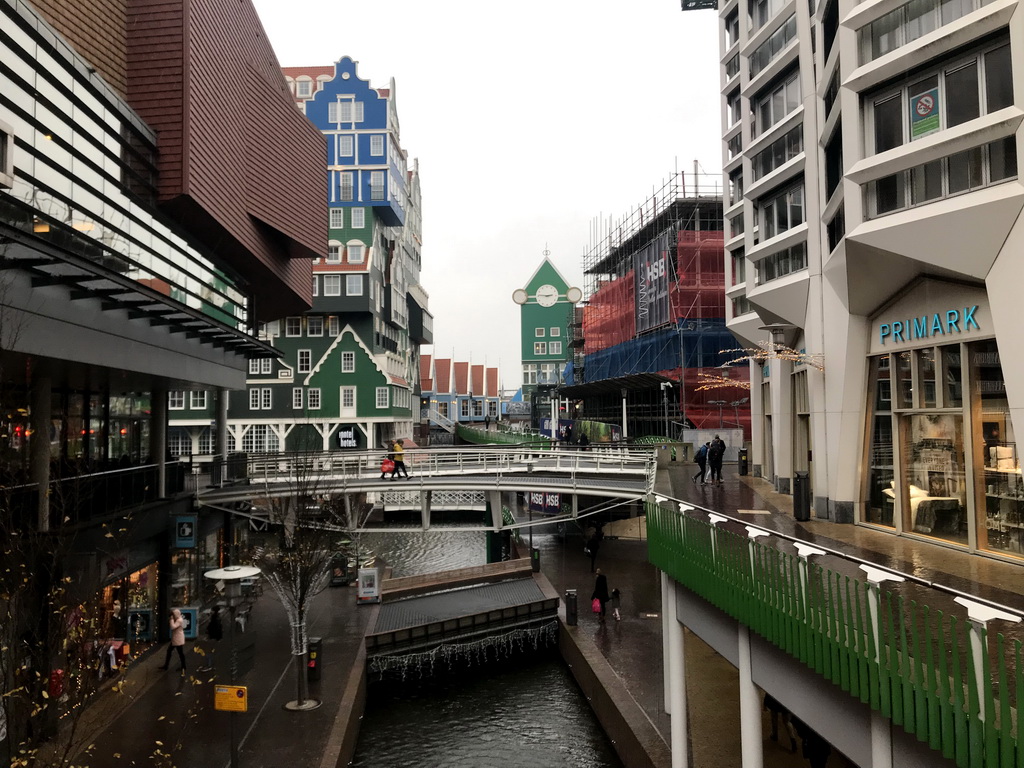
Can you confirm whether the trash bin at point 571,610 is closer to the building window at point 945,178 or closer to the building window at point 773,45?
the building window at point 945,178

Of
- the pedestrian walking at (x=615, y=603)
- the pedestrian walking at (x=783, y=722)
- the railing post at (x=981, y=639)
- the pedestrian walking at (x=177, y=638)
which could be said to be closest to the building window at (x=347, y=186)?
the pedestrian walking at (x=615, y=603)

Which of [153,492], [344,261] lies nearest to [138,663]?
[153,492]

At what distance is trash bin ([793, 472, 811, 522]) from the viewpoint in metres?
16.0

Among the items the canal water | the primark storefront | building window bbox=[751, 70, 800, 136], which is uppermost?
building window bbox=[751, 70, 800, 136]

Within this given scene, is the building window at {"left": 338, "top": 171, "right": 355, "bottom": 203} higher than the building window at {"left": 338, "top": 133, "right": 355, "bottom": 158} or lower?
lower

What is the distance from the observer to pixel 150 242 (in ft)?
61.1

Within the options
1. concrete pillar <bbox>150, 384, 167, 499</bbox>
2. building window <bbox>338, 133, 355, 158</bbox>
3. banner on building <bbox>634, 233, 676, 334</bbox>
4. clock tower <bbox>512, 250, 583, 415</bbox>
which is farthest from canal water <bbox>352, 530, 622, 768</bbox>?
clock tower <bbox>512, 250, 583, 415</bbox>

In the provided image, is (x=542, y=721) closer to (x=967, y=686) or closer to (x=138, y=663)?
(x=138, y=663)

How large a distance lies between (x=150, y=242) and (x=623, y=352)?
42333 millimetres

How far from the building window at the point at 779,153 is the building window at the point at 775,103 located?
75 cm

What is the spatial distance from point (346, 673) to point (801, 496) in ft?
38.6

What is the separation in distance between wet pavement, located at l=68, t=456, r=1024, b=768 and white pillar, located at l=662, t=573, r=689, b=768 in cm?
82

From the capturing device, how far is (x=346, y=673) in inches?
727

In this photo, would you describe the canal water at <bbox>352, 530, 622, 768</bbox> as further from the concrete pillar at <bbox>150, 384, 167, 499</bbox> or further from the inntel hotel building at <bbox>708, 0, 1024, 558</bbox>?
the concrete pillar at <bbox>150, 384, 167, 499</bbox>
